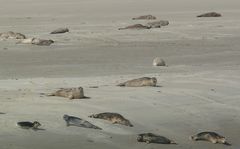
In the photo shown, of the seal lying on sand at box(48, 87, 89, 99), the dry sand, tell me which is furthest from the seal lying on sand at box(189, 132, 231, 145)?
the seal lying on sand at box(48, 87, 89, 99)

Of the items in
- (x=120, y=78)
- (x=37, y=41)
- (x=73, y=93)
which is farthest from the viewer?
Answer: (x=37, y=41)

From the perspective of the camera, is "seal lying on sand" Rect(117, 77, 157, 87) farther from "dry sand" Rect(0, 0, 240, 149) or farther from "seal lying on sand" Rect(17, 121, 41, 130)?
"seal lying on sand" Rect(17, 121, 41, 130)

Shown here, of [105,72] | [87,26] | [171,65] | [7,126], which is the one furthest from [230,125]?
[87,26]

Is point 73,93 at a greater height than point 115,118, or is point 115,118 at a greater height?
point 73,93

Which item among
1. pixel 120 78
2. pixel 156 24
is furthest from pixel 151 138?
pixel 156 24

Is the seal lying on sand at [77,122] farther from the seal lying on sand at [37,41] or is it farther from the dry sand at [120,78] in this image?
the seal lying on sand at [37,41]

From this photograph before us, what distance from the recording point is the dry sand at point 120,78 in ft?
24.1

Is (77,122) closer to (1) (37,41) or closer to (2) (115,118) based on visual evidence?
(2) (115,118)

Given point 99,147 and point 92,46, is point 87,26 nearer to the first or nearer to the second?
point 92,46

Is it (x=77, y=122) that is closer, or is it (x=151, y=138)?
(x=151, y=138)

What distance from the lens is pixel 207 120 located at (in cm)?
823

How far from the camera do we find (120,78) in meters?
10.5

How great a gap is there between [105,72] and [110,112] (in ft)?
10.3

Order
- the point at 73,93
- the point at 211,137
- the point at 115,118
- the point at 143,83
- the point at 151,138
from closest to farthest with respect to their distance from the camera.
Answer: the point at 151,138 < the point at 211,137 < the point at 115,118 < the point at 73,93 < the point at 143,83
